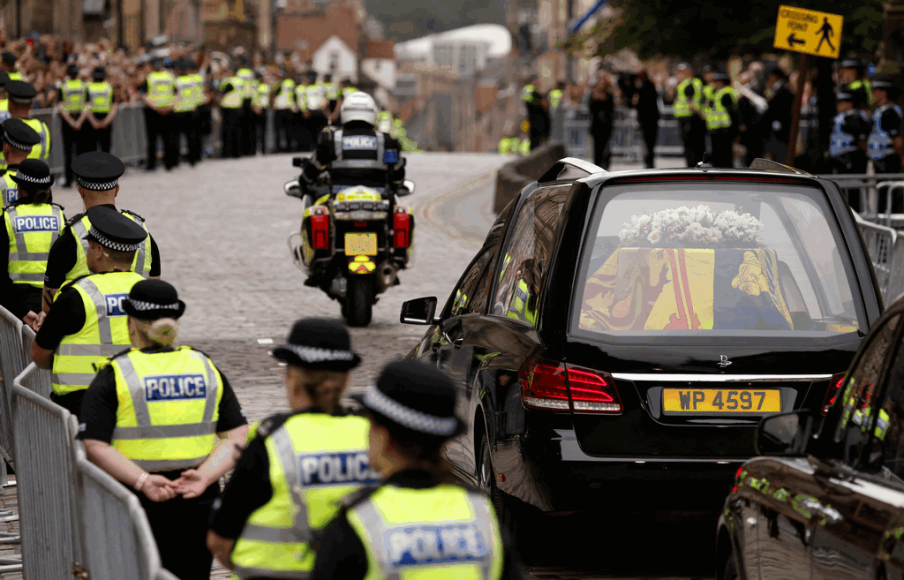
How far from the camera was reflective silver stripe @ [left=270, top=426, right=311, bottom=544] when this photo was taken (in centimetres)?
357

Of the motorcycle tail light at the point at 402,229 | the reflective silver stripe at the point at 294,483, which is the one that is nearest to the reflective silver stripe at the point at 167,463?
the reflective silver stripe at the point at 294,483

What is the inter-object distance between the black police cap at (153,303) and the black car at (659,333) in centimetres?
149

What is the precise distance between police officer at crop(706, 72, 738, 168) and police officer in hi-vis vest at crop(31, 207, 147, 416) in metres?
19.3

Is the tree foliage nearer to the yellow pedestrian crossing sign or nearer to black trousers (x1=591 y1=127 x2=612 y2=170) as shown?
black trousers (x1=591 y1=127 x2=612 y2=170)

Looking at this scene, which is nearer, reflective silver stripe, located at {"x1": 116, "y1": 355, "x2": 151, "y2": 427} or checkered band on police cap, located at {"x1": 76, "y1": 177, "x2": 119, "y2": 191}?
reflective silver stripe, located at {"x1": 116, "y1": 355, "x2": 151, "y2": 427}

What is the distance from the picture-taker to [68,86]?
944 inches

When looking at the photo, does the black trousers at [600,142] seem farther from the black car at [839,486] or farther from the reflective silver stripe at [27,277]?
the black car at [839,486]

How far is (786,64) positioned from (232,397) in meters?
36.0

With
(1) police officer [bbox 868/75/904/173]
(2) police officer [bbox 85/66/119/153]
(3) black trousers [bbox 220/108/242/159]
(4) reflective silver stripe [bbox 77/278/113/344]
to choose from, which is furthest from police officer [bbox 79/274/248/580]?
(3) black trousers [bbox 220/108/242/159]

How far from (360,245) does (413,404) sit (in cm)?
950

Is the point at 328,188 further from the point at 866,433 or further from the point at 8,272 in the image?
the point at 866,433

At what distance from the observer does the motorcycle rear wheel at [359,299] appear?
12.6m

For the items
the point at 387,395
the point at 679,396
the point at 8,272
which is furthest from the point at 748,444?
the point at 8,272

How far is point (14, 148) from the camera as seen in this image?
385 inches
